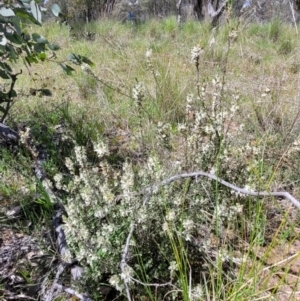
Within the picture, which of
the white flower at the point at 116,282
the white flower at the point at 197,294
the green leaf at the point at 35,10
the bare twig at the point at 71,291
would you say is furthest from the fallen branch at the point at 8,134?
the white flower at the point at 197,294

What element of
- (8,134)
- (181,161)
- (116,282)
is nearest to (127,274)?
(116,282)

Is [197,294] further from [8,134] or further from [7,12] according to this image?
[8,134]

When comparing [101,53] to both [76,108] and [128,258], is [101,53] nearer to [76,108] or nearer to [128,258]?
[76,108]

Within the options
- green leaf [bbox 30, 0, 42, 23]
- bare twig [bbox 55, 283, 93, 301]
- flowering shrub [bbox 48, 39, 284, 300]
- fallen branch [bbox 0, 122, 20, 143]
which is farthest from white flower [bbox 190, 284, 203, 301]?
fallen branch [bbox 0, 122, 20, 143]

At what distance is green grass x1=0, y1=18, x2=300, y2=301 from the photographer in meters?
1.05

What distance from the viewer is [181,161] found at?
147cm

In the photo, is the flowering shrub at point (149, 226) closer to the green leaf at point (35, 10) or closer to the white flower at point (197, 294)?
the white flower at point (197, 294)

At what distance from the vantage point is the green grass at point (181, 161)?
3.45 feet

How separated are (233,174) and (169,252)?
1.77ft

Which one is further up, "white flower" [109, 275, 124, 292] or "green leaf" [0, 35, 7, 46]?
"green leaf" [0, 35, 7, 46]

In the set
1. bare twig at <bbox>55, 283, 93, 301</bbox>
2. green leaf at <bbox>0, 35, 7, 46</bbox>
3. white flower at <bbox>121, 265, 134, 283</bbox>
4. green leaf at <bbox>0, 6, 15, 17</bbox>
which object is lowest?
bare twig at <bbox>55, 283, 93, 301</bbox>

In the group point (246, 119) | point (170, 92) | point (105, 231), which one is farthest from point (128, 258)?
point (170, 92)

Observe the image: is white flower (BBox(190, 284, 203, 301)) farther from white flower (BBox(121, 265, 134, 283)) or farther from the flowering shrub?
white flower (BBox(121, 265, 134, 283))

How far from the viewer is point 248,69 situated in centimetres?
337
